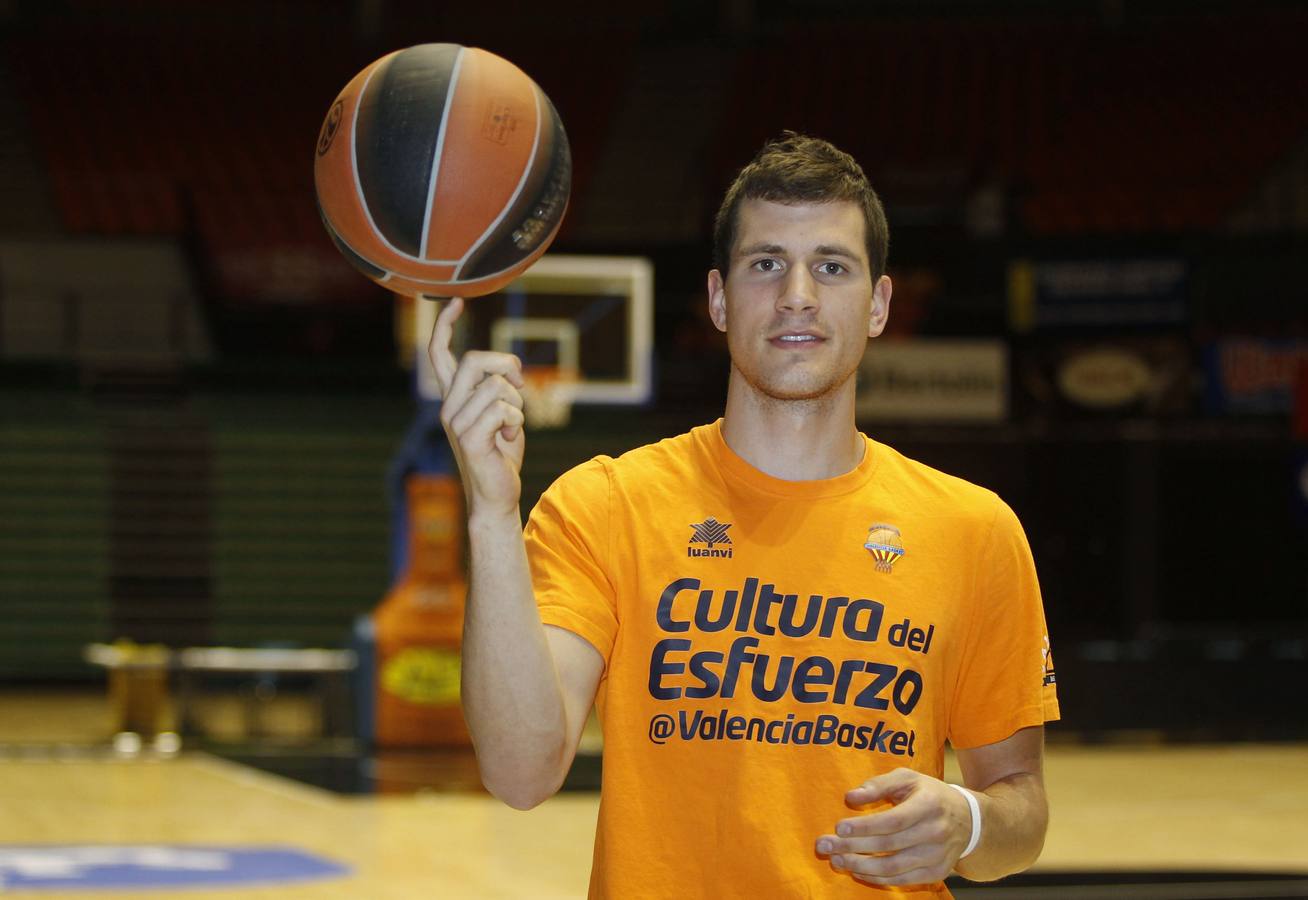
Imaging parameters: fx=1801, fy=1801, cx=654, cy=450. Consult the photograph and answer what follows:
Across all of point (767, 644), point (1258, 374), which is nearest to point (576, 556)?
point (767, 644)

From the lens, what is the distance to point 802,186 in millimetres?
2484

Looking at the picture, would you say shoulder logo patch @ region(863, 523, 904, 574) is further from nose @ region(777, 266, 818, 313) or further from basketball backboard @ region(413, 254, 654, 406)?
basketball backboard @ region(413, 254, 654, 406)

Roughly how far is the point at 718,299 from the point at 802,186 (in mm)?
219

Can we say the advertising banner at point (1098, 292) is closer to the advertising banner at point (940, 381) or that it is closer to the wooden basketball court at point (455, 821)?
the advertising banner at point (940, 381)

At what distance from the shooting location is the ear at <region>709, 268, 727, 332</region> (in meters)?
2.57

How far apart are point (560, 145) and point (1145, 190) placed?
15.0 meters

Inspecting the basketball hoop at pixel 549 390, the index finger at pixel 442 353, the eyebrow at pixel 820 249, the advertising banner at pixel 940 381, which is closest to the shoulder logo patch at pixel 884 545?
the eyebrow at pixel 820 249

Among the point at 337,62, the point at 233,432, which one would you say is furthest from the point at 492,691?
the point at 337,62

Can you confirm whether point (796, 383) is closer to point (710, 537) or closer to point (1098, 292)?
point (710, 537)

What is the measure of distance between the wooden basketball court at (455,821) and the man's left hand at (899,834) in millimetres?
4985

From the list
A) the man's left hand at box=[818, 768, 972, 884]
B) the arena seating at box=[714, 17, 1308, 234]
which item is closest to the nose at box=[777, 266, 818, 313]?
the man's left hand at box=[818, 768, 972, 884]

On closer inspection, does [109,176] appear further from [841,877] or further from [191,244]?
[841,877]

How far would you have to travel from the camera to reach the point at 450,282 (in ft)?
8.95

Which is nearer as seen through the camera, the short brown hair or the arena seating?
the short brown hair
